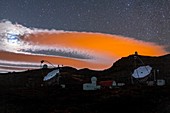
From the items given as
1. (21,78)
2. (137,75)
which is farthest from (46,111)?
(21,78)

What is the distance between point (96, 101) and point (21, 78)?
3957 inches

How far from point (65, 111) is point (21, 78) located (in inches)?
4255

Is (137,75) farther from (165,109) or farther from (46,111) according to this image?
(46,111)

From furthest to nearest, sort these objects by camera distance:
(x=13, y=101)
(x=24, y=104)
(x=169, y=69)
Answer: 1. (x=169, y=69)
2. (x=13, y=101)
3. (x=24, y=104)

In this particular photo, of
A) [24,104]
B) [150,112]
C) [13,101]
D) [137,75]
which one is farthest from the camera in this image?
[137,75]

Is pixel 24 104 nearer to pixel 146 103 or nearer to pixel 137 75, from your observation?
pixel 146 103

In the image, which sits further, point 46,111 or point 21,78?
point 21,78

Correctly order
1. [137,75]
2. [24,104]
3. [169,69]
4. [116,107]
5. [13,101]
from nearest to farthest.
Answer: [116,107] → [24,104] → [13,101] → [137,75] → [169,69]

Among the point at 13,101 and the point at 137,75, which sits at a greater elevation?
the point at 137,75

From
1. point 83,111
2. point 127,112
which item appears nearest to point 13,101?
point 83,111

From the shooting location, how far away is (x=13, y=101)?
52.1 meters

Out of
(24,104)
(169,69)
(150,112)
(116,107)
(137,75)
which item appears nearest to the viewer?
(150,112)

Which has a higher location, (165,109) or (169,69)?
(169,69)

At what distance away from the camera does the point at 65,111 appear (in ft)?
129
